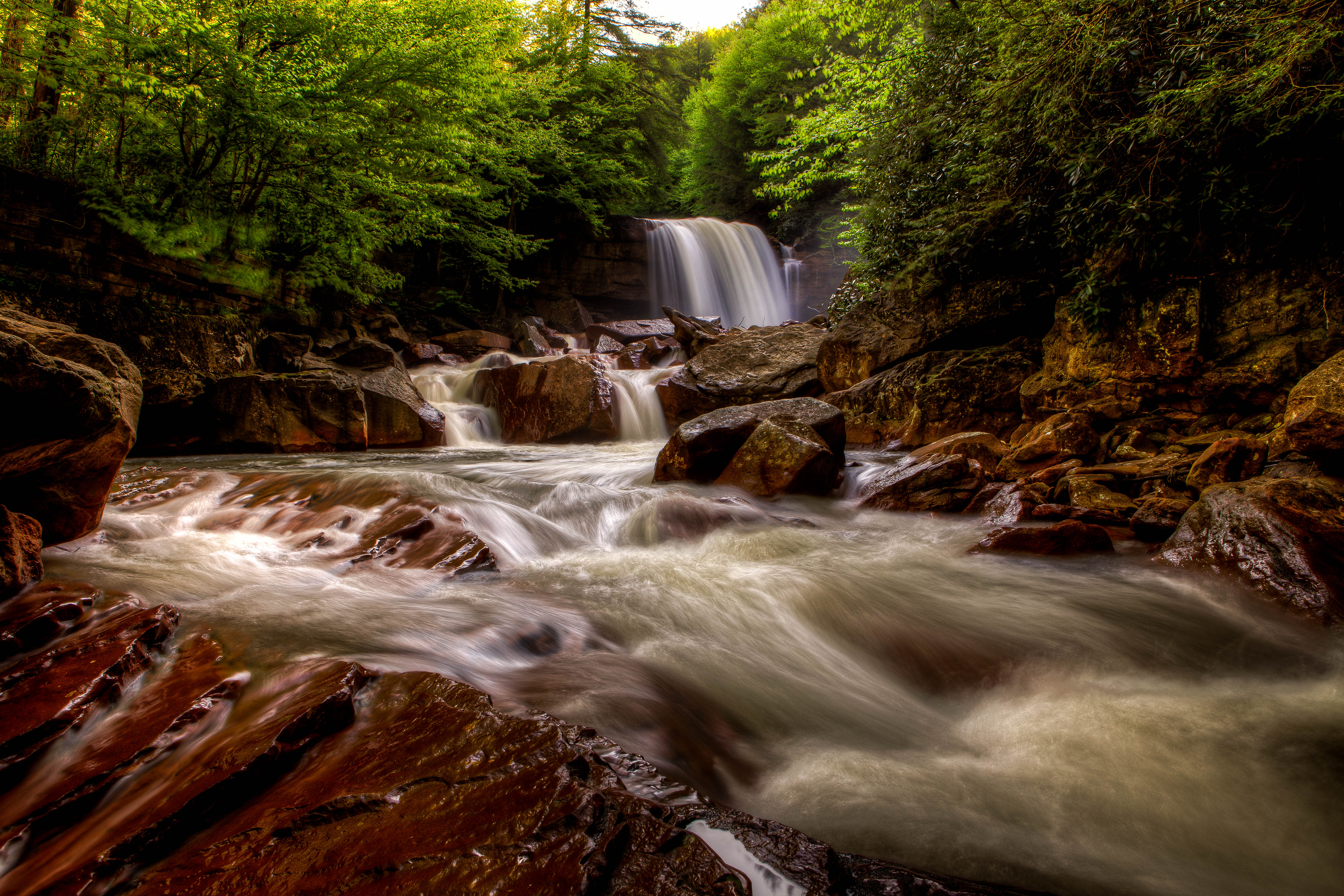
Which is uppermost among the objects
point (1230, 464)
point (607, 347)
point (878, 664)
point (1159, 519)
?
point (607, 347)

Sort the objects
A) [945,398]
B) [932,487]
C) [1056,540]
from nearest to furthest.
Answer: [1056,540]
[932,487]
[945,398]

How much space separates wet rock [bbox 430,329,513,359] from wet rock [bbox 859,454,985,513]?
11900 millimetres

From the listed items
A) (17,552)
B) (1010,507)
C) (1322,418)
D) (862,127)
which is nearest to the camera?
(17,552)

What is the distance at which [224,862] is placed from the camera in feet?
4.16

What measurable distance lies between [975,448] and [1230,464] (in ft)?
6.62

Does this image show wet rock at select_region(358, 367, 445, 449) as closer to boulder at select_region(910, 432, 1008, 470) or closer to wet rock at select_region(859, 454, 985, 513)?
wet rock at select_region(859, 454, 985, 513)

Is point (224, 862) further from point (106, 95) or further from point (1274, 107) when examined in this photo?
point (106, 95)

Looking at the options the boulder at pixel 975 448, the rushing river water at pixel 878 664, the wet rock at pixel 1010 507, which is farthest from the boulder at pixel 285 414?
the wet rock at pixel 1010 507

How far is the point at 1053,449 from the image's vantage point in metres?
5.66

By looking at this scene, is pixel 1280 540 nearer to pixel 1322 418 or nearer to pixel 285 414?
pixel 1322 418

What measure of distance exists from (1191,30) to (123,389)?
8690 mm

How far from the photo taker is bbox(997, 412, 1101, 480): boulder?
561 cm

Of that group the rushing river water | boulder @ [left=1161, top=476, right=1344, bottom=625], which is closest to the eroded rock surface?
the rushing river water

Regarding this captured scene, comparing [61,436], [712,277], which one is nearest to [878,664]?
[61,436]
